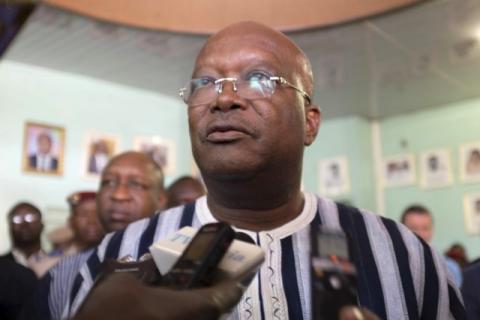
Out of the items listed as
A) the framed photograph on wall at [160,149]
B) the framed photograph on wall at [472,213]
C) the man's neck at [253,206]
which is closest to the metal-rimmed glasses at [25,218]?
the framed photograph on wall at [160,149]

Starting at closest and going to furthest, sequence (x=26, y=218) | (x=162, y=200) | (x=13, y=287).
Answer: (x=13, y=287)
(x=162, y=200)
(x=26, y=218)

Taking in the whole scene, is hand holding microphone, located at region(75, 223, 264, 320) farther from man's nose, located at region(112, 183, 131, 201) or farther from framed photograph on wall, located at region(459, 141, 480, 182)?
framed photograph on wall, located at region(459, 141, 480, 182)

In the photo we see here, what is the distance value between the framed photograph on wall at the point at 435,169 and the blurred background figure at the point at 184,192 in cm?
370

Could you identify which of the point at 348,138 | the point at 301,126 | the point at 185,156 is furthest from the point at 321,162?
the point at 301,126

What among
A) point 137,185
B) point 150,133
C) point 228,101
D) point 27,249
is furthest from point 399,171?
point 228,101

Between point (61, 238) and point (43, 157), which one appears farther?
point (43, 157)

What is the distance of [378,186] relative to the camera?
6.00 meters

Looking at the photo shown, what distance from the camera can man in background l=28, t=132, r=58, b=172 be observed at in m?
4.42

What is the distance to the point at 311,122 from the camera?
1.12m

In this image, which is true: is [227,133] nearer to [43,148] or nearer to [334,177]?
[43,148]

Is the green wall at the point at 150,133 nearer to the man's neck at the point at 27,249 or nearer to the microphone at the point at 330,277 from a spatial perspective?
the man's neck at the point at 27,249

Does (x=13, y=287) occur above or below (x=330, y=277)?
below

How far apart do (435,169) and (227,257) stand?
5470 mm

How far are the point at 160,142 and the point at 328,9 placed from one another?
7.88ft
